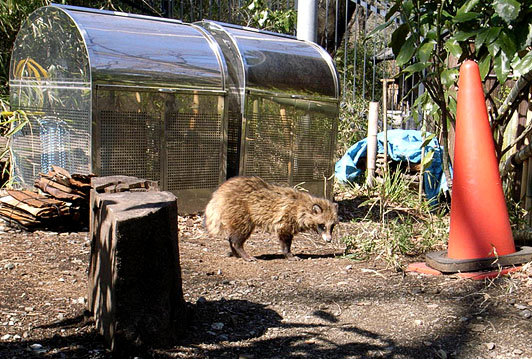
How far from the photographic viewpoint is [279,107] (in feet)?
26.1

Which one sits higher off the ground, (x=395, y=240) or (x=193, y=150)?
(x=193, y=150)

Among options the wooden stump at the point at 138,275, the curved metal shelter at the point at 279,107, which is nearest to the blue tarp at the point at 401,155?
the curved metal shelter at the point at 279,107

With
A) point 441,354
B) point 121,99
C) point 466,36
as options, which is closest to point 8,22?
point 121,99

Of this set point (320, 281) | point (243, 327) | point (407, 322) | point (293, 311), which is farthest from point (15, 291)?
point (407, 322)

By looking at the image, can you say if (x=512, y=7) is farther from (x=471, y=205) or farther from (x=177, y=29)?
(x=177, y=29)

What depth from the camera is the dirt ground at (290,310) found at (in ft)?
11.7

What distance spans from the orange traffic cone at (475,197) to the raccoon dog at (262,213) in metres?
1.53

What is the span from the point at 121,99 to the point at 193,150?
1.10 meters

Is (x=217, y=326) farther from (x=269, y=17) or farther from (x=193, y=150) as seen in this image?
(x=269, y=17)

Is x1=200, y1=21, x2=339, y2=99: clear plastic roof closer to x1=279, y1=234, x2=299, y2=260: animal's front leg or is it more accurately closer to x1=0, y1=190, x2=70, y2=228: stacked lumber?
x1=279, y1=234, x2=299, y2=260: animal's front leg

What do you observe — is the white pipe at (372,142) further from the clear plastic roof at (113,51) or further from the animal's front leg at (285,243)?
the animal's front leg at (285,243)

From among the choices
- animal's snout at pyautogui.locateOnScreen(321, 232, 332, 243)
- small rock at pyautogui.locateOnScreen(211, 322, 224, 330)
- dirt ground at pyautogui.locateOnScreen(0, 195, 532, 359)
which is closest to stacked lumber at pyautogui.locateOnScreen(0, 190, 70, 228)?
dirt ground at pyautogui.locateOnScreen(0, 195, 532, 359)

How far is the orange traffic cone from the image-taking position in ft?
16.3

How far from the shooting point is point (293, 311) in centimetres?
427
